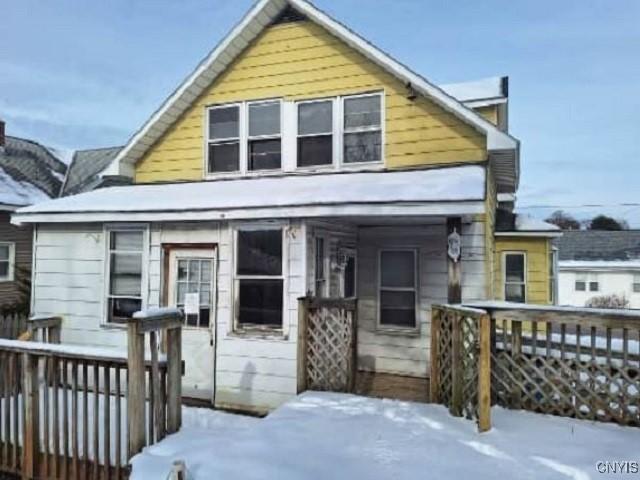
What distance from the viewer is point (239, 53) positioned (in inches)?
379

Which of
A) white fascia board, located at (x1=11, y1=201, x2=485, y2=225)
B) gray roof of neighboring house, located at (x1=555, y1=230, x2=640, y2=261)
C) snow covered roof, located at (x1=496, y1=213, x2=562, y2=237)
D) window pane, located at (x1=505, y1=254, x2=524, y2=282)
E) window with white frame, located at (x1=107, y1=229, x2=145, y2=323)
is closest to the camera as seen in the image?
white fascia board, located at (x1=11, y1=201, x2=485, y2=225)

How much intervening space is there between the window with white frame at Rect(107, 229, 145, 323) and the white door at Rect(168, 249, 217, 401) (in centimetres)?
69

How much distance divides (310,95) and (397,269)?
384cm

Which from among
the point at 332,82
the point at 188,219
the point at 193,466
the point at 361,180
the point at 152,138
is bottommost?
the point at 193,466

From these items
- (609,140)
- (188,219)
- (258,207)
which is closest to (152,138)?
(188,219)

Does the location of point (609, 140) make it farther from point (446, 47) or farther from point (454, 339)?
point (454, 339)

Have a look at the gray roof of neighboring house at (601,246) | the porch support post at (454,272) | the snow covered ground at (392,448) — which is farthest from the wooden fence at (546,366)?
the gray roof of neighboring house at (601,246)

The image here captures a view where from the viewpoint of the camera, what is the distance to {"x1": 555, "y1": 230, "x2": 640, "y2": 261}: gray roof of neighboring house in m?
24.3

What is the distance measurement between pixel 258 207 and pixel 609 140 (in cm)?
4089

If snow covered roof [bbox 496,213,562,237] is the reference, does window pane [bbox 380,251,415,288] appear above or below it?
below

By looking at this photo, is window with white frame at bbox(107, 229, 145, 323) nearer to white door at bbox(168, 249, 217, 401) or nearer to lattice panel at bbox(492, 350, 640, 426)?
white door at bbox(168, 249, 217, 401)

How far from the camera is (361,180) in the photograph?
7.95 metres

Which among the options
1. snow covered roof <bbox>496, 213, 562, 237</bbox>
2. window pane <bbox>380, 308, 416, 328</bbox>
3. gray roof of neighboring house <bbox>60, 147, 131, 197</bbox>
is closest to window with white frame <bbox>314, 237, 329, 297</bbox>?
window pane <bbox>380, 308, 416, 328</bbox>

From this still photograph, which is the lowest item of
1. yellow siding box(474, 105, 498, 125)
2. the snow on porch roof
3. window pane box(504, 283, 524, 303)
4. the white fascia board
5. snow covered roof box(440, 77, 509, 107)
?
window pane box(504, 283, 524, 303)
